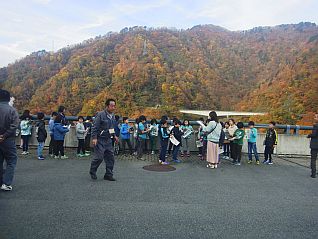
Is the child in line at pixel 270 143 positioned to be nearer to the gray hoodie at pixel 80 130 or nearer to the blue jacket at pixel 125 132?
the blue jacket at pixel 125 132

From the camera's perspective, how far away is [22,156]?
31.5ft

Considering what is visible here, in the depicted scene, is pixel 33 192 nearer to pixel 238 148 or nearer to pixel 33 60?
pixel 238 148

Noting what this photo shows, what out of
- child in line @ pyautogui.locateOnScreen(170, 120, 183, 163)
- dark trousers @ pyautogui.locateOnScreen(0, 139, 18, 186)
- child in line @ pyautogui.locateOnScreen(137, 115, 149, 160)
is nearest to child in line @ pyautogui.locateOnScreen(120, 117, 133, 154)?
child in line @ pyautogui.locateOnScreen(137, 115, 149, 160)

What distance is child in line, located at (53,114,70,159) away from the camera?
934 centimetres

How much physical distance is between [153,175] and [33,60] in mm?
78474

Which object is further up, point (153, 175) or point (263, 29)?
point (263, 29)

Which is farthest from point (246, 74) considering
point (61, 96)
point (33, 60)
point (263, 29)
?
point (33, 60)

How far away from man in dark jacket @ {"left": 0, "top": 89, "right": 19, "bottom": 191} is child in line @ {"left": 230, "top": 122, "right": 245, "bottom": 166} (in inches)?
271

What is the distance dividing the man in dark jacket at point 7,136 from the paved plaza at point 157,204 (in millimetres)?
317

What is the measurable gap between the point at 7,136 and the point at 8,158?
48cm

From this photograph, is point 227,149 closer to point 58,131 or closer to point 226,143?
point 226,143

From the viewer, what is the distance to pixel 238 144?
9.80 metres

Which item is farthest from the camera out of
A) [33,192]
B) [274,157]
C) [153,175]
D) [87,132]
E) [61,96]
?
[61,96]

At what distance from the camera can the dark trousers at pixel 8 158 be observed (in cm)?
566
